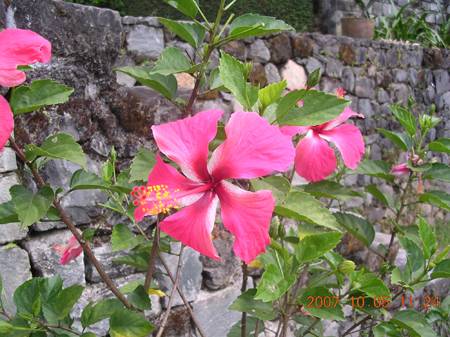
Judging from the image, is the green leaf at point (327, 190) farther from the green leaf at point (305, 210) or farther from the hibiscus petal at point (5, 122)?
the hibiscus petal at point (5, 122)

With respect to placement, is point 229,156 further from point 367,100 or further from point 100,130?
point 367,100

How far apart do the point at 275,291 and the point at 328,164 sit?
252 millimetres

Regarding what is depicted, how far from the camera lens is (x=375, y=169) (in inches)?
62.0

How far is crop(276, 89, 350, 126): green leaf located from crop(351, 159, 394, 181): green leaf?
72 centimetres

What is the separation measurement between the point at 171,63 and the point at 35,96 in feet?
0.69

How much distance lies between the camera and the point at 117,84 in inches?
77.5

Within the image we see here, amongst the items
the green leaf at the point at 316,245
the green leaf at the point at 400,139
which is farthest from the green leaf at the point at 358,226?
the green leaf at the point at 316,245

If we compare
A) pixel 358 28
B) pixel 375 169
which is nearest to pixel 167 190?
pixel 375 169

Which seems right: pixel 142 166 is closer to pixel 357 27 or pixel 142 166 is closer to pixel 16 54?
pixel 16 54

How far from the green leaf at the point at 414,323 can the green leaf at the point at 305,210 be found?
437 millimetres

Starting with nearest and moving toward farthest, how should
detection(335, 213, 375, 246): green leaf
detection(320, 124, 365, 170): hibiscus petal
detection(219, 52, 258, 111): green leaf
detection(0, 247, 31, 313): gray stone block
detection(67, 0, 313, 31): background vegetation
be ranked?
detection(219, 52, 258, 111): green leaf → detection(320, 124, 365, 170): hibiscus petal → detection(335, 213, 375, 246): green leaf → detection(0, 247, 31, 313): gray stone block → detection(67, 0, 313, 31): background vegetation

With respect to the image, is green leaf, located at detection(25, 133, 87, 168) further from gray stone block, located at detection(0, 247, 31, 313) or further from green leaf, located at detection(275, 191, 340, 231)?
gray stone block, located at detection(0, 247, 31, 313)

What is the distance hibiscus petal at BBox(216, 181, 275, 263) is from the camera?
0.67 meters

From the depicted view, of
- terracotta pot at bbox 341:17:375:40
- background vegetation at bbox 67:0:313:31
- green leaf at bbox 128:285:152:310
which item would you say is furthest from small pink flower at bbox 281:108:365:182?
terracotta pot at bbox 341:17:375:40
